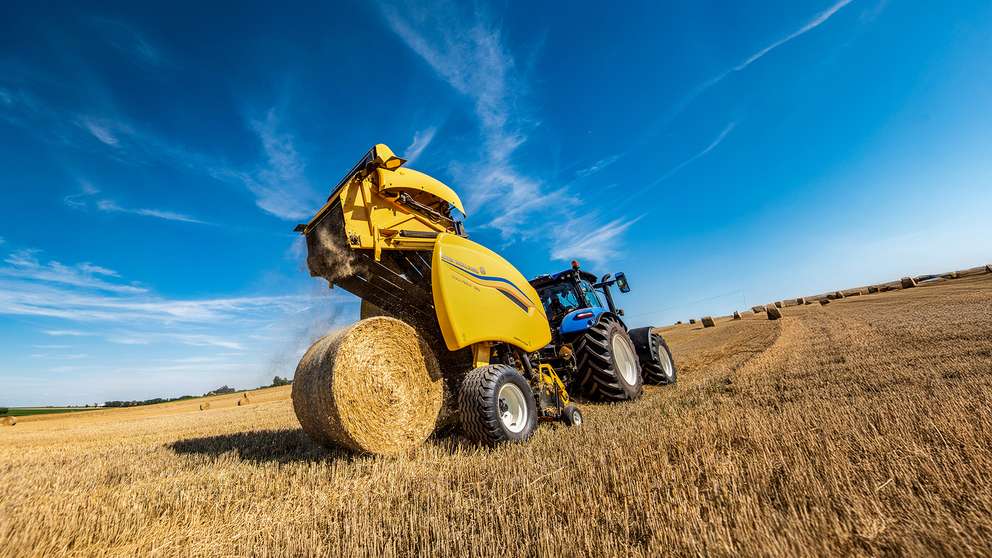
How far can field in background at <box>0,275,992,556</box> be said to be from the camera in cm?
160

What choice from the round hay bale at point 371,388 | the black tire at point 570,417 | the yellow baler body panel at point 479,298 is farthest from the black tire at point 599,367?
the round hay bale at point 371,388

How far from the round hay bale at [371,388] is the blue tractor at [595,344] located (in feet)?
7.05

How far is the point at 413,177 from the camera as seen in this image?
14.7 ft

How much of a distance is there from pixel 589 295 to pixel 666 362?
2147 millimetres

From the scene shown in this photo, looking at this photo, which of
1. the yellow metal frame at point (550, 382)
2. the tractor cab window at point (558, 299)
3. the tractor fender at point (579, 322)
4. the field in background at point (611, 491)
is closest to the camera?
the field in background at point (611, 491)

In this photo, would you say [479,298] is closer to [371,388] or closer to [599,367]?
[371,388]

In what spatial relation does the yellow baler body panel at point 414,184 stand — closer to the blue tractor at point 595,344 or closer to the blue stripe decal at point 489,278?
the blue stripe decal at point 489,278

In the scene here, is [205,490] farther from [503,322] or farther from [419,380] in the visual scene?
[503,322]

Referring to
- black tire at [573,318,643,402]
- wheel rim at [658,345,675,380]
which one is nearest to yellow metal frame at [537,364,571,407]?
black tire at [573,318,643,402]

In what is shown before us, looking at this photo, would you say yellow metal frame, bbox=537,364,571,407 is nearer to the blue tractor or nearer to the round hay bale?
the blue tractor

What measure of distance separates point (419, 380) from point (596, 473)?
2.35 metres

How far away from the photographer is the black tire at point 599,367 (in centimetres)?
552

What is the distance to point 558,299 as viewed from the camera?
22.8 ft

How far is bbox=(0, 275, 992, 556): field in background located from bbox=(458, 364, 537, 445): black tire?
0.57 ft
